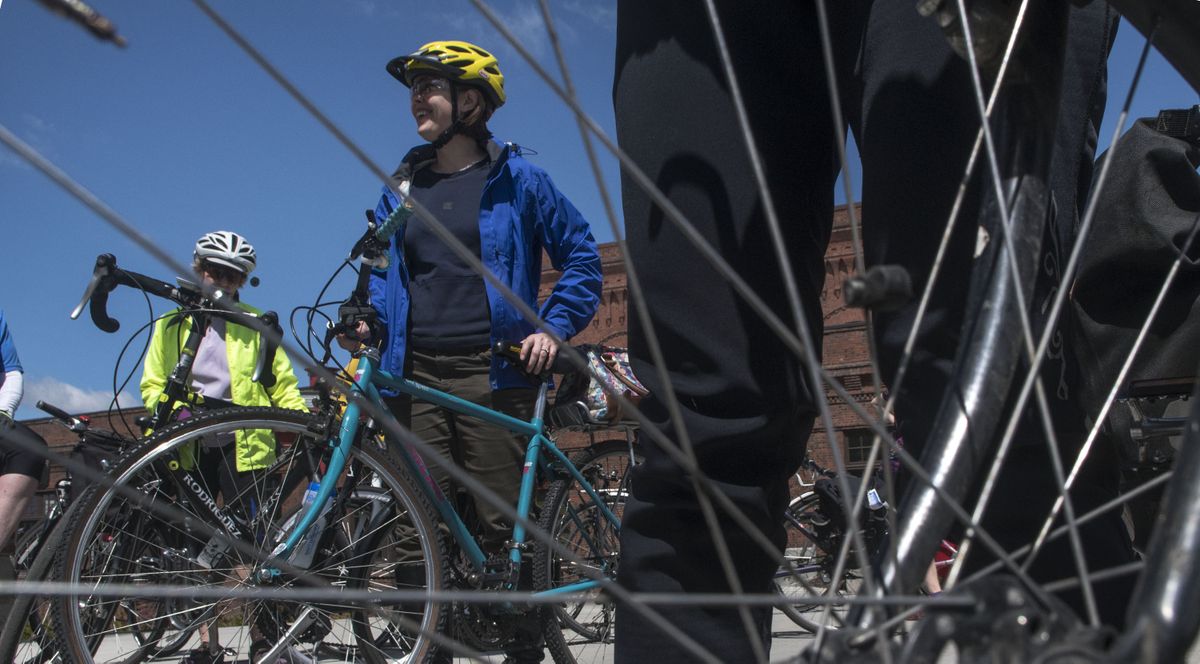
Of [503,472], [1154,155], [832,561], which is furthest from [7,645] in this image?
[832,561]

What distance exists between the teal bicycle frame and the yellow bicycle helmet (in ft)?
3.74

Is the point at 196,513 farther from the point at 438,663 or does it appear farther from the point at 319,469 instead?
the point at 438,663

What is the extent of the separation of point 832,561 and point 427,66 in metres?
3.56

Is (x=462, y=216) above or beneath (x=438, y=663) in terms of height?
above

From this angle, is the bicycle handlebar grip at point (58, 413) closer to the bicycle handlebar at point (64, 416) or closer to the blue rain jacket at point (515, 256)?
the bicycle handlebar at point (64, 416)

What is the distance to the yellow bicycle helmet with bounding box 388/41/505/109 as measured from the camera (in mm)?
3963

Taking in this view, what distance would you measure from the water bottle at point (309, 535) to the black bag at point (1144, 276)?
210 cm

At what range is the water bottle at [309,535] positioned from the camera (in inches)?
116

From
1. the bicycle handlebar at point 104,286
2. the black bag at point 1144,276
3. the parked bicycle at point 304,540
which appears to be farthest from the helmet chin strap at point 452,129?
the black bag at point 1144,276

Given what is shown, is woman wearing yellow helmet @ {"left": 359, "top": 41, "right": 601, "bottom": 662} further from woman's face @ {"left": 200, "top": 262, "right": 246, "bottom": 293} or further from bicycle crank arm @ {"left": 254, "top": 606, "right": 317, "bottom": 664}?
woman's face @ {"left": 200, "top": 262, "right": 246, "bottom": 293}

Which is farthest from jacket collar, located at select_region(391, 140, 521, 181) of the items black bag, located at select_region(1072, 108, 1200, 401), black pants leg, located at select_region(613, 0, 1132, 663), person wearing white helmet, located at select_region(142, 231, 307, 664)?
black pants leg, located at select_region(613, 0, 1132, 663)

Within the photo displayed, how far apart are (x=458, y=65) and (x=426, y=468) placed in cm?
149

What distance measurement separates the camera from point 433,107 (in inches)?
158

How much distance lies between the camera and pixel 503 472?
3.69 meters
